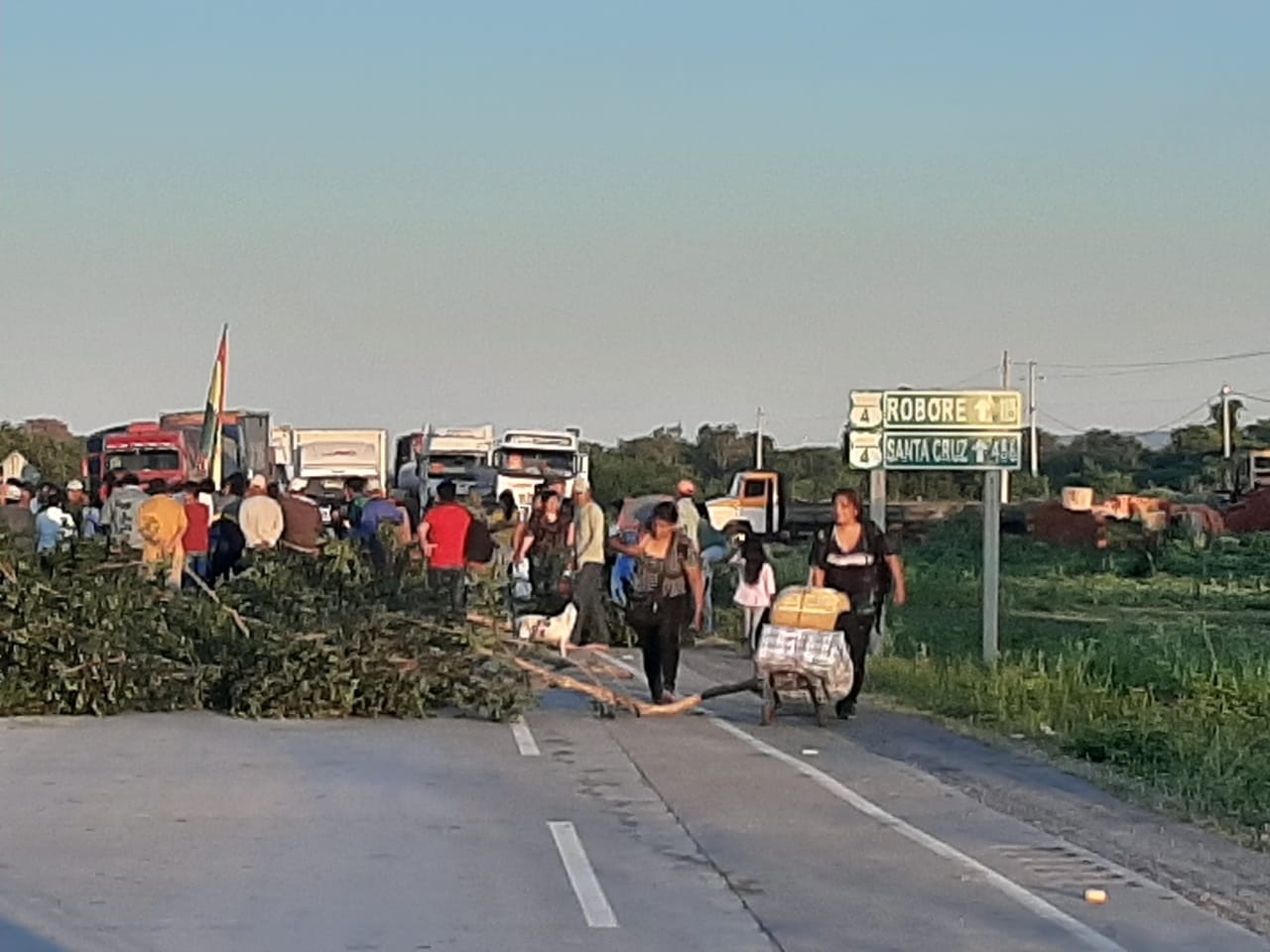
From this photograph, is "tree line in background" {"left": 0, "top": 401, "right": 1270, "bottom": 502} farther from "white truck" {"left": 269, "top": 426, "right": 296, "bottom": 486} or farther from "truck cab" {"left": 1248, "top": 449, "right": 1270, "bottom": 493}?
"white truck" {"left": 269, "top": 426, "right": 296, "bottom": 486}

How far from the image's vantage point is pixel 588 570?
74.0 feet

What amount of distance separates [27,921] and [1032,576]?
36523 millimetres

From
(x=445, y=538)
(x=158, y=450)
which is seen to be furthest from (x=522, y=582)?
(x=158, y=450)

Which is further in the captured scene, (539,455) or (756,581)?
(539,455)

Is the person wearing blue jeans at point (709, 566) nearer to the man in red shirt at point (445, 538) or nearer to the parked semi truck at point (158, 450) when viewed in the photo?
the man in red shirt at point (445, 538)

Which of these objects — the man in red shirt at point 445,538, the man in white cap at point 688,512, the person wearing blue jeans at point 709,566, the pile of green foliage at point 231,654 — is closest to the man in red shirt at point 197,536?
the man in red shirt at point 445,538

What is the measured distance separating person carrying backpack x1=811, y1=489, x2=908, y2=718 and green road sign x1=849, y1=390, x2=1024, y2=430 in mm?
4287

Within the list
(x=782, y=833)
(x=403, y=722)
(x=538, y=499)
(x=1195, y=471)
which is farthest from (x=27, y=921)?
(x=1195, y=471)

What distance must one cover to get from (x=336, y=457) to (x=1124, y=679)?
36794 mm

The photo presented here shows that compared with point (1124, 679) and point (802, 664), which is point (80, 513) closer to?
point (802, 664)

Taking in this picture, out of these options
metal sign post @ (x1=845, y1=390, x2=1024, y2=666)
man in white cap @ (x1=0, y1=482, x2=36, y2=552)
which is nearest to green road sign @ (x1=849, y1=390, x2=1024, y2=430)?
metal sign post @ (x1=845, y1=390, x2=1024, y2=666)

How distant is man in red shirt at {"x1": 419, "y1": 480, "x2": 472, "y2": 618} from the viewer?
2103 centimetres

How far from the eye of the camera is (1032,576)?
43875 millimetres

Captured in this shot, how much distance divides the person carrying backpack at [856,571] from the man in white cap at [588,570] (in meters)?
4.69
